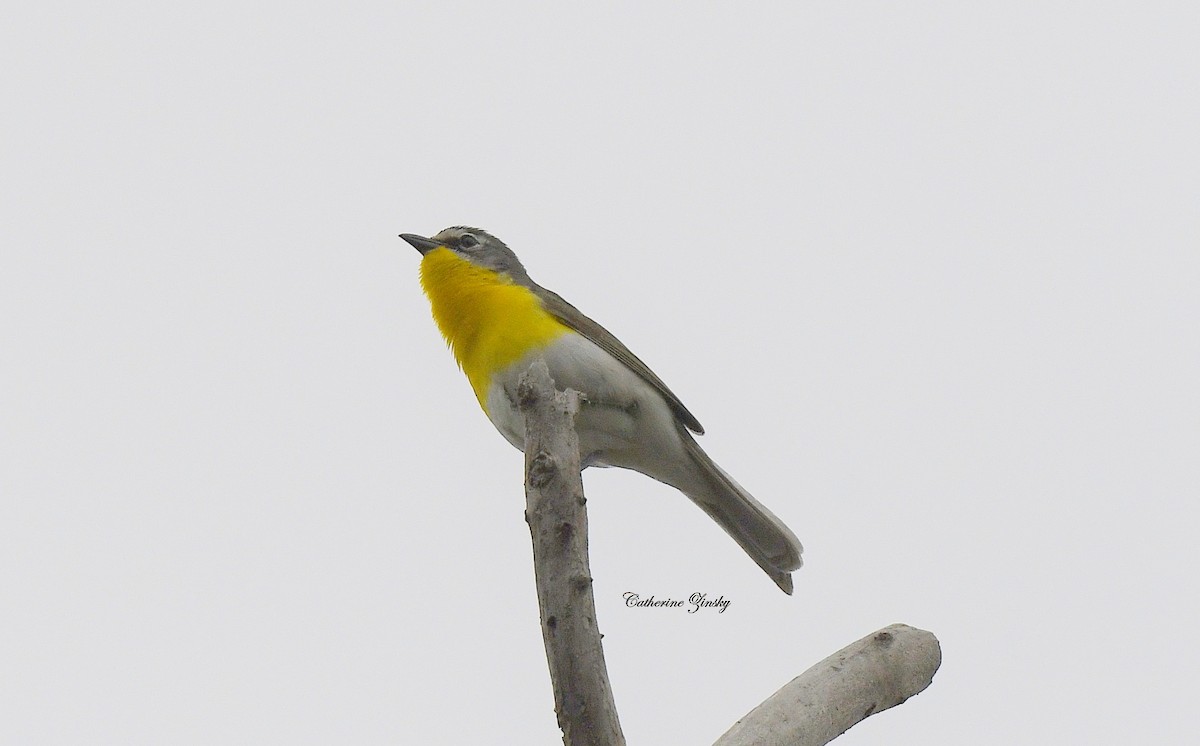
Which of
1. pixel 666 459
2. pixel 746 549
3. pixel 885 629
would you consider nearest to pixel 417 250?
pixel 666 459

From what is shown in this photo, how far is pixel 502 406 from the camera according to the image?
22.2 feet

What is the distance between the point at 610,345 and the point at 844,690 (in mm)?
2897

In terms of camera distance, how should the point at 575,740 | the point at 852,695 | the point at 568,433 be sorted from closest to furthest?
1. the point at 575,740
2. the point at 568,433
3. the point at 852,695

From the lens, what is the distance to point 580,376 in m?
6.86

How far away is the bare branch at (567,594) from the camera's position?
4.37 m

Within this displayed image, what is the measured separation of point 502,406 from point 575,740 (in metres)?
2.78

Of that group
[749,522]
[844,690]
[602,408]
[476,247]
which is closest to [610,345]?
[602,408]

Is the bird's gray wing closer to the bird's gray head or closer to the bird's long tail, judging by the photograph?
the bird's long tail

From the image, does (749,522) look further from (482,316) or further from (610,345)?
(482,316)

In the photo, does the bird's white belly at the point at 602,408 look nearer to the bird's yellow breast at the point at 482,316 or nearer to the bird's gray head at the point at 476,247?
the bird's yellow breast at the point at 482,316

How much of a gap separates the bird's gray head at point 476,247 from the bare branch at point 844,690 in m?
3.43

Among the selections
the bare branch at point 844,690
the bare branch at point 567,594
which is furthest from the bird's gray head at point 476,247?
the bare branch at point 844,690

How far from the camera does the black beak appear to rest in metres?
7.54

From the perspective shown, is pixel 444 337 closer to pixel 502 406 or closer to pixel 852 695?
pixel 502 406
